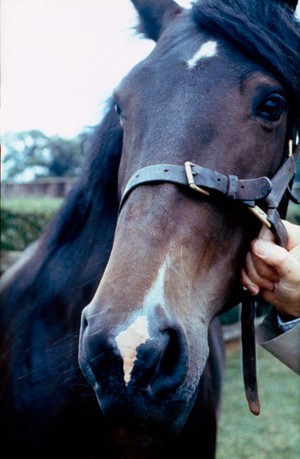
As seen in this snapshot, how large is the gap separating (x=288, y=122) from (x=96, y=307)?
3.34 feet

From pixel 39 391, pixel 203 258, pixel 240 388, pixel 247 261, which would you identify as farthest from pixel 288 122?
pixel 240 388

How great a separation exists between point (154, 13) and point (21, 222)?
197 inches

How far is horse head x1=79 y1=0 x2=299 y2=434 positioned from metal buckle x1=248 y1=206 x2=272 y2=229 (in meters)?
0.03

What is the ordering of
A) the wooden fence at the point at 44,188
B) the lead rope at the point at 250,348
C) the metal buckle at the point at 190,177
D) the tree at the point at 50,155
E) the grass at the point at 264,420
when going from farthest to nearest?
the tree at the point at 50,155 < the wooden fence at the point at 44,188 < the grass at the point at 264,420 < the lead rope at the point at 250,348 < the metal buckle at the point at 190,177

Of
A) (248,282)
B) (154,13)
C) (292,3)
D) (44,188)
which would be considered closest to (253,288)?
(248,282)

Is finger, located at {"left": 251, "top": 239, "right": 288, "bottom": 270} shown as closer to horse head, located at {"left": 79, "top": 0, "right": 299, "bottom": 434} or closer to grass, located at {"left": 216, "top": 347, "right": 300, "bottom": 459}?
horse head, located at {"left": 79, "top": 0, "right": 299, "bottom": 434}

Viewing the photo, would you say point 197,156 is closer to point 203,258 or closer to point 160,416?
point 203,258

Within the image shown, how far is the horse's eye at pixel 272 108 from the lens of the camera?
1.62m

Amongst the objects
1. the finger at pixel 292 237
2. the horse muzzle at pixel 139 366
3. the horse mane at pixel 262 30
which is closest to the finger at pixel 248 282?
the finger at pixel 292 237

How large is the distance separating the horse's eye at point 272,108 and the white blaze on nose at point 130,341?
846mm

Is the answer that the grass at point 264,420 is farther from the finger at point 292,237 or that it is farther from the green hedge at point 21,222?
the green hedge at point 21,222

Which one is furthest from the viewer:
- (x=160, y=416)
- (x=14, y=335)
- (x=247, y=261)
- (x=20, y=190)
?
(x=20, y=190)

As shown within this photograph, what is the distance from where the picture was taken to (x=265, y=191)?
5.05 ft

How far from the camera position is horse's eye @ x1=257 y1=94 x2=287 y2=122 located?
5.31 ft
